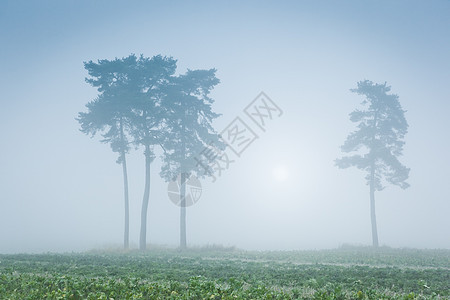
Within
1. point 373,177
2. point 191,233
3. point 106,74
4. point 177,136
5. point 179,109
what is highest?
point 106,74

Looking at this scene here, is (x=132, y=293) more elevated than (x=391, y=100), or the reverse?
(x=391, y=100)

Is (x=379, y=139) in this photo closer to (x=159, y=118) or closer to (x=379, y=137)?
(x=379, y=137)

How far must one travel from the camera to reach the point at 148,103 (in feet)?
110

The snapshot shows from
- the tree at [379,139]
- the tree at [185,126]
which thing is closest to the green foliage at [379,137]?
the tree at [379,139]

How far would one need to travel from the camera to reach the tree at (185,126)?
3344 centimetres

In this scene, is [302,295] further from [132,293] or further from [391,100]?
[391,100]

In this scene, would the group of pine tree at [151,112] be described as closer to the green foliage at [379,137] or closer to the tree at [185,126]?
the tree at [185,126]

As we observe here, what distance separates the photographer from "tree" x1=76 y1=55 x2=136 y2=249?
3422 cm

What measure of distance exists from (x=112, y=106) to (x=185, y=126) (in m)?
7.59

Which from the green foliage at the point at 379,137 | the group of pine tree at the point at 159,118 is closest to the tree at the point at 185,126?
the group of pine tree at the point at 159,118

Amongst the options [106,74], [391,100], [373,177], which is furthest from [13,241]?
[391,100]

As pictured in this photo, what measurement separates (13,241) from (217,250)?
39910mm

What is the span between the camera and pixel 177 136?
34.5 m

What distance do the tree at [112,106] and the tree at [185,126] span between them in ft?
13.4
